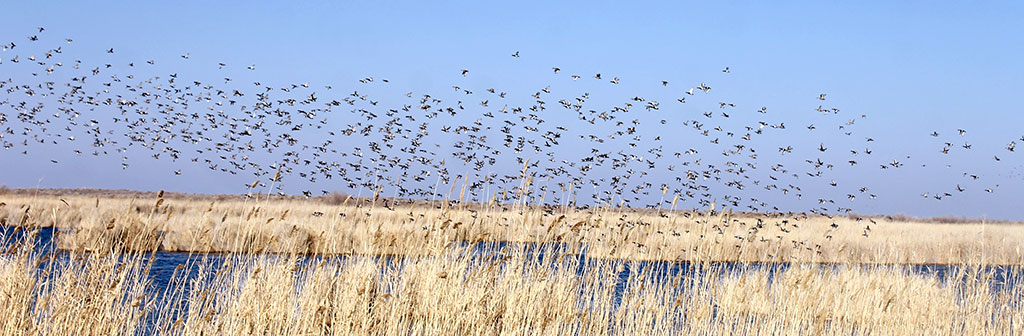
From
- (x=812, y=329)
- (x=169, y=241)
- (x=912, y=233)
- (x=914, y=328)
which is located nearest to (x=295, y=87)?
(x=812, y=329)

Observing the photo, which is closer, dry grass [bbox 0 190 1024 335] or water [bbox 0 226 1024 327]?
dry grass [bbox 0 190 1024 335]

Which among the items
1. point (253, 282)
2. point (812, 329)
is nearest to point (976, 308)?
point (812, 329)

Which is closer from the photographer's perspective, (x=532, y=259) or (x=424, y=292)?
(x=424, y=292)

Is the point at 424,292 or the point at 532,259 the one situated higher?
the point at 532,259

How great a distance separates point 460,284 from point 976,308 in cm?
597

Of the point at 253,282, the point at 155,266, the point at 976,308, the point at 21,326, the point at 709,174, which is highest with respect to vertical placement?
the point at 709,174

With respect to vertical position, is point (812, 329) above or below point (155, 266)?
above

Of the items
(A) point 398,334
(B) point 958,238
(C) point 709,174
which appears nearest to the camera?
(A) point 398,334

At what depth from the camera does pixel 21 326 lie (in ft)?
18.2

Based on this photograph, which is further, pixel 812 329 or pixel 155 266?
pixel 155 266

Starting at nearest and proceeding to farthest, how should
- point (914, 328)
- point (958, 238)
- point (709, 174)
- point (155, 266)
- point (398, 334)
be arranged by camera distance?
1. point (398, 334)
2. point (914, 328)
3. point (709, 174)
4. point (155, 266)
5. point (958, 238)

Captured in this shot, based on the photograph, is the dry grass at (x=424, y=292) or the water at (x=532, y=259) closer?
the dry grass at (x=424, y=292)

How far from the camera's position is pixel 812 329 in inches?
310

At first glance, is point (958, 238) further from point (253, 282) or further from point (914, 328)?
point (253, 282)
